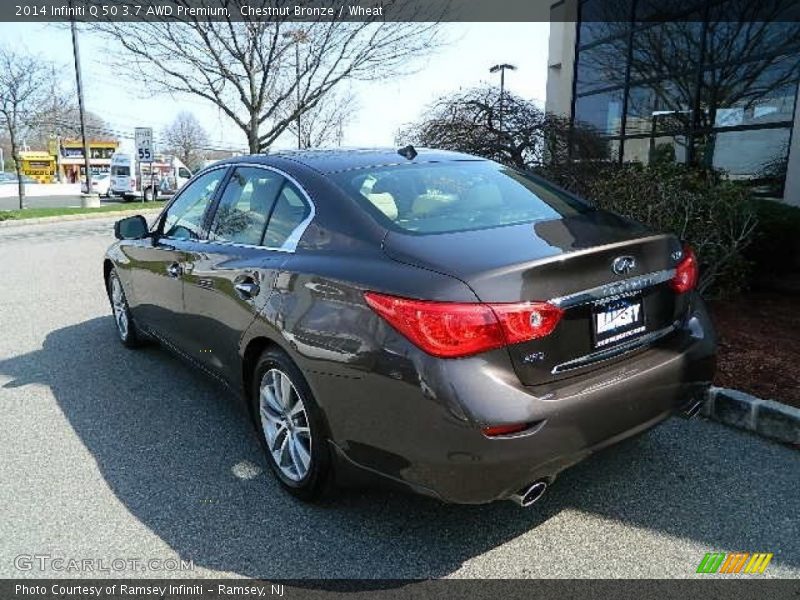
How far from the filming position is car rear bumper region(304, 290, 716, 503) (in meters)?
2.07

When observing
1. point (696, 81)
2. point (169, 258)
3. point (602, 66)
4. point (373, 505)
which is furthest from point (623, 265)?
point (602, 66)

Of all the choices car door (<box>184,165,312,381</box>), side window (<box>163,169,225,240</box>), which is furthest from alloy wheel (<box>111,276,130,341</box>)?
car door (<box>184,165,312,381</box>)

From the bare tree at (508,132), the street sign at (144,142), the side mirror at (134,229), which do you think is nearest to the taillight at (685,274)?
the side mirror at (134,229)

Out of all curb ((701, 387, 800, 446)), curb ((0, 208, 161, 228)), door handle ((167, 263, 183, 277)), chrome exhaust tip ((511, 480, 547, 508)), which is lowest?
curb ((0, 208, 161, 228))

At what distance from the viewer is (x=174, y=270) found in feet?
12.5

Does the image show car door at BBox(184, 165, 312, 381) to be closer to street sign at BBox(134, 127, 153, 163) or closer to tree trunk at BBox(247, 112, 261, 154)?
tree trunk at BBox(247, 112, 261, 154)

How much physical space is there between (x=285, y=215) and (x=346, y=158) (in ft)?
1.65

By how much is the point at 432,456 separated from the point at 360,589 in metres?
0.61

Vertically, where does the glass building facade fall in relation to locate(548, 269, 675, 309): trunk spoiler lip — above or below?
above

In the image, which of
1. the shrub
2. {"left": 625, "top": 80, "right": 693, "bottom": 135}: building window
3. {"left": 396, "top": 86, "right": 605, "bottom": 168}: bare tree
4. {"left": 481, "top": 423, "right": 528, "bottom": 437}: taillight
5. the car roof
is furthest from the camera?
{"left": 625, "top": 80, "right": 693, "bottom": 135}: building window

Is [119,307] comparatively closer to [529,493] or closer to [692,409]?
[529,493]

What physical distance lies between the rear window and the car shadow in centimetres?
125

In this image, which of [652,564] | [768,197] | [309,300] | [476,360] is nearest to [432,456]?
[476,360]

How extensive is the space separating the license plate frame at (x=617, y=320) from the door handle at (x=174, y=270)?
2.53 meters
